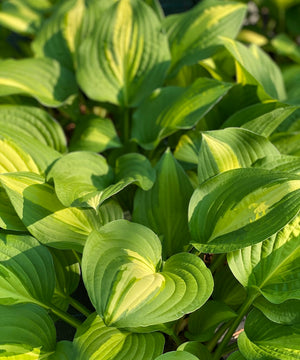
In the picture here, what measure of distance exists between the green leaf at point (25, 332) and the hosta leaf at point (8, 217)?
0.18 m

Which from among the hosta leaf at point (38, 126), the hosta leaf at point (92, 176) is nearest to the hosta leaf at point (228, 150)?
the hosta leaf at point (92, 176)

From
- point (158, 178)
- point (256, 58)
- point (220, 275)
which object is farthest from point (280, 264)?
point (256, 58)

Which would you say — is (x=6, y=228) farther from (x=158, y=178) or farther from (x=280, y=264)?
(x=280, y=264)

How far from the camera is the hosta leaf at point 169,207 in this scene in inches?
44.2

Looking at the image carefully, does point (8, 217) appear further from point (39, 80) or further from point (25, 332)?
point (39, 80)

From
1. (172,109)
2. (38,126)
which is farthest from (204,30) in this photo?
(38,126)

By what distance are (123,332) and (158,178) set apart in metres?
0.36

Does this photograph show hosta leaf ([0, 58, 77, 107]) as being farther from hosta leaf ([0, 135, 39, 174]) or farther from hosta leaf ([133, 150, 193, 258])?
hosta leaf ([133, 150, 193, 258])

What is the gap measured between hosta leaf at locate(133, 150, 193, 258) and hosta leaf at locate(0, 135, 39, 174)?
11.0 inches

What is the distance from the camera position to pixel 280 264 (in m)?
0.99

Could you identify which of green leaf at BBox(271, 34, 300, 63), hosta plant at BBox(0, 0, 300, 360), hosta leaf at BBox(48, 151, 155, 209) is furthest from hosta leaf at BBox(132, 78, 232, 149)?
green leaf at BBox(271, 34, 300, 63)

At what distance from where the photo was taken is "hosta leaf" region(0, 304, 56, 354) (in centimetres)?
92

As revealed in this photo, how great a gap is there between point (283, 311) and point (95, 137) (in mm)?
735

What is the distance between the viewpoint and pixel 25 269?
3.32 ft
